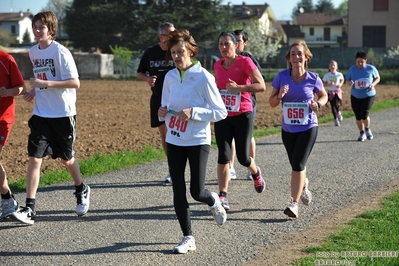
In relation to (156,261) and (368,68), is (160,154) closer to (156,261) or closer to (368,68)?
(368,68)

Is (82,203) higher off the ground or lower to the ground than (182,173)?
lower

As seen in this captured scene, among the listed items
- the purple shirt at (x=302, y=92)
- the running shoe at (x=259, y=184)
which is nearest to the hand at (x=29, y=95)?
the purple shirt at (x=302, y=92)

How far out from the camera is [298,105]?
26.0 feet

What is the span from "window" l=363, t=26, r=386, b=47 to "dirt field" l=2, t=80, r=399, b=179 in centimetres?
4542

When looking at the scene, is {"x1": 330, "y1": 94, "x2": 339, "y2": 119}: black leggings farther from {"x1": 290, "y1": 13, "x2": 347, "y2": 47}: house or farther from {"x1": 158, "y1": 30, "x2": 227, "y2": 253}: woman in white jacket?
{"x1": 290, "y1": 13, "x2": 347, "y2": 47}: house

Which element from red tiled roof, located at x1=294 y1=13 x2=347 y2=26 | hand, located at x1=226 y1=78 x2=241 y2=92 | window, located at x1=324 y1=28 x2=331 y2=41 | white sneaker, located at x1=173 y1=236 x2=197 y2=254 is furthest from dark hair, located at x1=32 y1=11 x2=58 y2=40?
window, located at x1=324 y1=28 x2=331 y2=41

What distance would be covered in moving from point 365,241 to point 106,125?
12.8 m

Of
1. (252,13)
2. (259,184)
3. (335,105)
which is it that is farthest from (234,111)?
(252,13)

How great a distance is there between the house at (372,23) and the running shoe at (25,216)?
235 feet

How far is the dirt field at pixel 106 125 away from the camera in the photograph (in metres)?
13.0

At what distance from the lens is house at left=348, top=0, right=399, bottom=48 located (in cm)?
7612

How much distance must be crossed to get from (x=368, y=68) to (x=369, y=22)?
63450mm

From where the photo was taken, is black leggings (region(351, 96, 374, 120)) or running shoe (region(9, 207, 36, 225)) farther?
black leggings (region(351, 96, 374, 120))

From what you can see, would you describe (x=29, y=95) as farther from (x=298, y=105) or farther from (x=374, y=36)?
(x=374, y=36)
